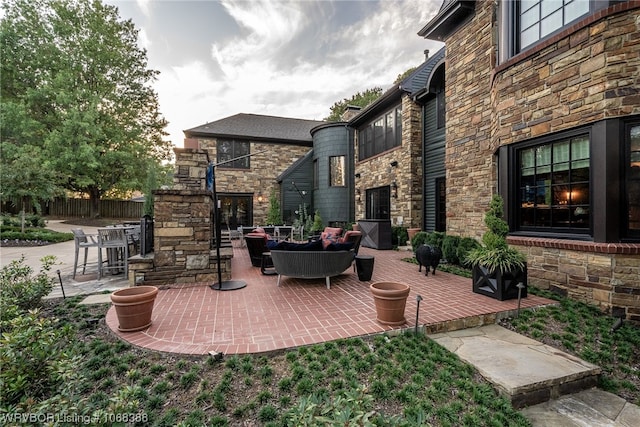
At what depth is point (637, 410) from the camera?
7.42ft

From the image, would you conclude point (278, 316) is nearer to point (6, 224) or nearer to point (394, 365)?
point (394, 365)

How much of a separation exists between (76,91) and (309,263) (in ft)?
69.3

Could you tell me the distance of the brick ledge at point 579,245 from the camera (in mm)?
3588

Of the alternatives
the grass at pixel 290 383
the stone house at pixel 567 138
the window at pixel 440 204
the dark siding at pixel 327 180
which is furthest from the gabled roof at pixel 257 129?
the grass at pixel 290 383

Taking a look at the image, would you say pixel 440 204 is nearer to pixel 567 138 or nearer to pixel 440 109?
pixel 440 109

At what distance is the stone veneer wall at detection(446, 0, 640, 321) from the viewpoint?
366 cm

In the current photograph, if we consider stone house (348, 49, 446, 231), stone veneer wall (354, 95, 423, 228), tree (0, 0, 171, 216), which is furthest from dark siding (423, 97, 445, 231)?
tree (0, 0, 171, 216)

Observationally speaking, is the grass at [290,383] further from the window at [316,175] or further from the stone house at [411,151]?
the window at [316,175]

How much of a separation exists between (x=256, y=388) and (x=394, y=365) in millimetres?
1292

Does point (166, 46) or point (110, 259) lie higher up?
point (166, 46)

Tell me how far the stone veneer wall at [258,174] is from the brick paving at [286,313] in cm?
1061

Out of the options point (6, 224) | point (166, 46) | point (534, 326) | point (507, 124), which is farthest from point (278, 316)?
point (6, 224)

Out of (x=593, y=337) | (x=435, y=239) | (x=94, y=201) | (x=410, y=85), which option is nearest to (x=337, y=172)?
(x=410, y=85)

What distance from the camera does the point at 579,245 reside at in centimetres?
400
